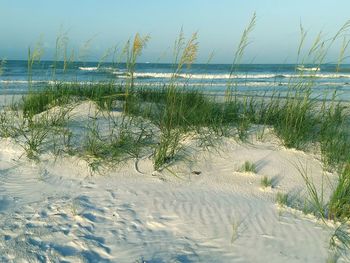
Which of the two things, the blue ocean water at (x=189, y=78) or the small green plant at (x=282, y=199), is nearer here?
the small green plant at (x=282, y=199)

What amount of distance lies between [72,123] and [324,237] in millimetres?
2784

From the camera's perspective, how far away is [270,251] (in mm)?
2307

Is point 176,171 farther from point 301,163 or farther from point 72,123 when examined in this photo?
point 72,123

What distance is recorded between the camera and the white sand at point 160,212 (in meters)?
2.24

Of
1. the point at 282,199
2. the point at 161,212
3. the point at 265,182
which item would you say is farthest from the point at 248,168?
the point at 161,212

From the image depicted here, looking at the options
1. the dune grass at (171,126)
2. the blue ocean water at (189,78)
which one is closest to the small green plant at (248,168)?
the dune grass at (171,126)

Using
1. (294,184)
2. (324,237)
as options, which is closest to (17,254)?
(324,237)

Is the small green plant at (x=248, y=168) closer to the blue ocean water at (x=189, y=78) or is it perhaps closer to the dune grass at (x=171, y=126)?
the dune grass at (x=171, y=126)

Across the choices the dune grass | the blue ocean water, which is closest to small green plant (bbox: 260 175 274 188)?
the dune grass

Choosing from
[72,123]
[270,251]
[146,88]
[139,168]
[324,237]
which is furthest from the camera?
[146,88]

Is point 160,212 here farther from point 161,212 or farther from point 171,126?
point 171,126

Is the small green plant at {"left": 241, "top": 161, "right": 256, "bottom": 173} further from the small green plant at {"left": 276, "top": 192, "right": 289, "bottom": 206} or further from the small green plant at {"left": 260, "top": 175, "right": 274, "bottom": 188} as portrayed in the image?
the small green plant at {"left": 276, "top": 192, "right": 289, "bottom": 206}

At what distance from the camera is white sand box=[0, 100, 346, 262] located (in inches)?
88.2

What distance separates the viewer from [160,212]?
2.72 m
